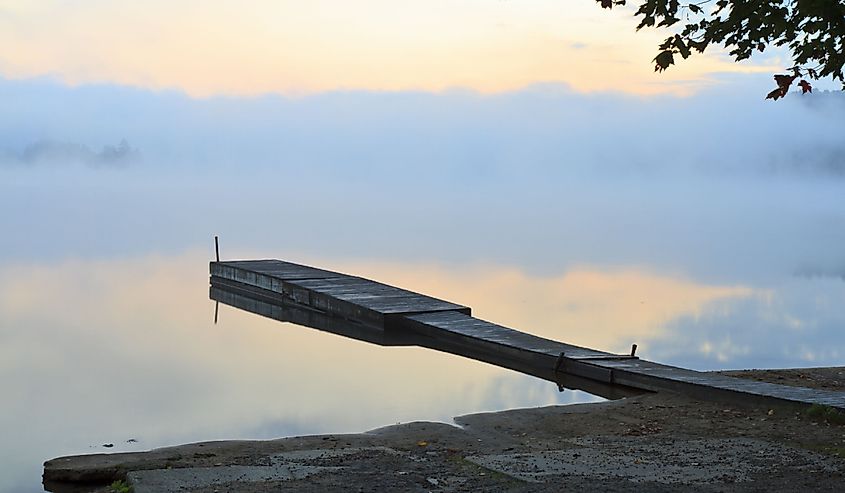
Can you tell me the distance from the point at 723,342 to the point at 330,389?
1034cm

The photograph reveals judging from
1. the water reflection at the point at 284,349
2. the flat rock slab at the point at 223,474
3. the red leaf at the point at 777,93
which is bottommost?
the flat rock slab at the point at 223,474

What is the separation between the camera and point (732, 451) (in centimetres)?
981

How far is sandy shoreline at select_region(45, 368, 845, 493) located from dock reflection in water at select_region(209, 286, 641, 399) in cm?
299

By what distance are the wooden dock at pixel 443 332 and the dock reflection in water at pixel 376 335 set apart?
0.06 feet

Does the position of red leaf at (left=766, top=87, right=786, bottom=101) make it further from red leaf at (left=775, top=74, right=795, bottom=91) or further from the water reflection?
the water reflection

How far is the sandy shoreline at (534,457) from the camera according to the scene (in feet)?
28.2

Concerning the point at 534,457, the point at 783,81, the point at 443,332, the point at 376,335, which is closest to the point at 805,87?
the point at 783,81

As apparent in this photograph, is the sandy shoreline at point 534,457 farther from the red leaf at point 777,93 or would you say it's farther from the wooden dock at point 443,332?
the red leaf at point 777,93

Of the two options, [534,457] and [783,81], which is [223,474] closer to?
[534,457]

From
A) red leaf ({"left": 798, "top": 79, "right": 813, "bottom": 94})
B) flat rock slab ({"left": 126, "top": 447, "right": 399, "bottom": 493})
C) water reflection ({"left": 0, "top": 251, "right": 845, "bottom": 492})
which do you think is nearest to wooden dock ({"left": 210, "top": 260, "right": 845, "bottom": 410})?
water reflection ({"left": 0, "top": 251, "right": 845, "bottom": 492})

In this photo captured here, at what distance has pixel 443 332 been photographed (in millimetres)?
20312

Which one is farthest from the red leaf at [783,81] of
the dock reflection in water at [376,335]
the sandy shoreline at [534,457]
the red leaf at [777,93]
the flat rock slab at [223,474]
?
the dock reflection in water at [376,335]

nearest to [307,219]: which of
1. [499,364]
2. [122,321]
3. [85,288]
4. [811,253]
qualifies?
[811,253]

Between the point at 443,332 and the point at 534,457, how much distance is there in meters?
10.8
